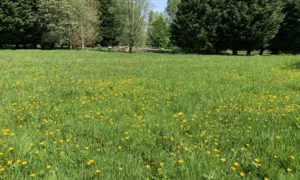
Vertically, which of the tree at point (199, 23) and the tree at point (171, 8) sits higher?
the tree at point (171, 8)

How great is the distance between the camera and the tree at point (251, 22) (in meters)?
36.6

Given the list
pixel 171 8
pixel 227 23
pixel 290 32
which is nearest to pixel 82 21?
pixel 227 23

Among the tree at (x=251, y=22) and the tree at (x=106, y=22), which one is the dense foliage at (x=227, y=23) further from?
the tree at (x=106, y=22)

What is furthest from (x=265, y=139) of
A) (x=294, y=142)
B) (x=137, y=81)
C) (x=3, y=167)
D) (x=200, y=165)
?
(x=137, y=81)

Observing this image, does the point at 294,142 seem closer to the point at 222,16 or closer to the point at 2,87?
the point at 2,87

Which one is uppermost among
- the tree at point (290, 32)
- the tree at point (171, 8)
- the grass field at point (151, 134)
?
the tree at point (171, 8)

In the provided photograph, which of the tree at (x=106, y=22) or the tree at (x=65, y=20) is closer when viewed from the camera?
the tree at (x=65, y=20)

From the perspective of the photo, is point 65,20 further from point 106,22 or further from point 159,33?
point 159,33

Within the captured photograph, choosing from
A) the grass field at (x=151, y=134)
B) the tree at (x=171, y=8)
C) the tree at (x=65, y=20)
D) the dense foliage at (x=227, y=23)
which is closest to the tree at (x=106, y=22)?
the tree at (x=65, y=20)

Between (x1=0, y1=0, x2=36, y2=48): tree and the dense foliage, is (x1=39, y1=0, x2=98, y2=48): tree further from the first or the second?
the dense foliage

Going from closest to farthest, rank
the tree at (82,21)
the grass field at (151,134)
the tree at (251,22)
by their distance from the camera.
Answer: the grass field at (151,134) → the tree at (251,22) → the tree at (82,21)

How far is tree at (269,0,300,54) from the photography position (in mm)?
40125

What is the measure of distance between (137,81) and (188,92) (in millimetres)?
2514

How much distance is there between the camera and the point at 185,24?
38.8m
